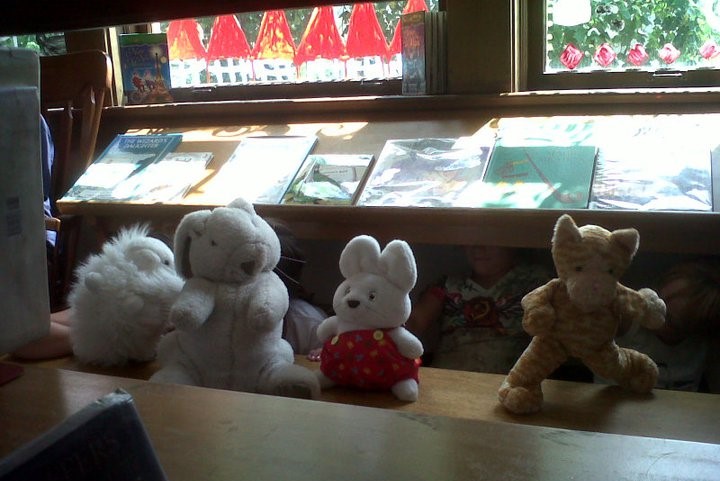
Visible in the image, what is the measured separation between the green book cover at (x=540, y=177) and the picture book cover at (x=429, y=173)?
0.12ft

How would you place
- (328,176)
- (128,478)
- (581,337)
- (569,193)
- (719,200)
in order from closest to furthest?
1. (128,478)
2. (581,337)
3. (719,200)
4. (569,193)
5. (328,176)

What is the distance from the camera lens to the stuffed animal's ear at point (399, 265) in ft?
4.19

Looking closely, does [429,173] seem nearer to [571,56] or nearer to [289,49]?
[571,56]

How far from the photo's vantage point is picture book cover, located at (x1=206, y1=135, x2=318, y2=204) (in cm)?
190

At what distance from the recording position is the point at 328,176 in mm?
1889

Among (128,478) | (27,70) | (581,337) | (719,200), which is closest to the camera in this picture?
(128,478)

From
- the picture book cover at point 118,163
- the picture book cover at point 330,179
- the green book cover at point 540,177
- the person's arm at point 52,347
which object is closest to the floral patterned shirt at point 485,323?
the green book cover at point 540,177

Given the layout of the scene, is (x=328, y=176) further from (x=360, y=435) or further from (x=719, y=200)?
(x=360, y=435)

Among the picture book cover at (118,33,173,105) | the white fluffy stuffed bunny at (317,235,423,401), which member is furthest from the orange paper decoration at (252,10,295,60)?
the white fluffy stuffed bunny at (317,235,423,401)

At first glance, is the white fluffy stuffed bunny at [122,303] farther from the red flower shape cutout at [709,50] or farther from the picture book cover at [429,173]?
the red flower shape cutout at [709,50]

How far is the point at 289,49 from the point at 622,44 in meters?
1.06

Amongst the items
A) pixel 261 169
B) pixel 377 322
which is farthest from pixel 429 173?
pixel 377 322

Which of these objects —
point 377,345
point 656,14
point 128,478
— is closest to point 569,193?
point 377,345

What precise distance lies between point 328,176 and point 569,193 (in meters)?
0.61
